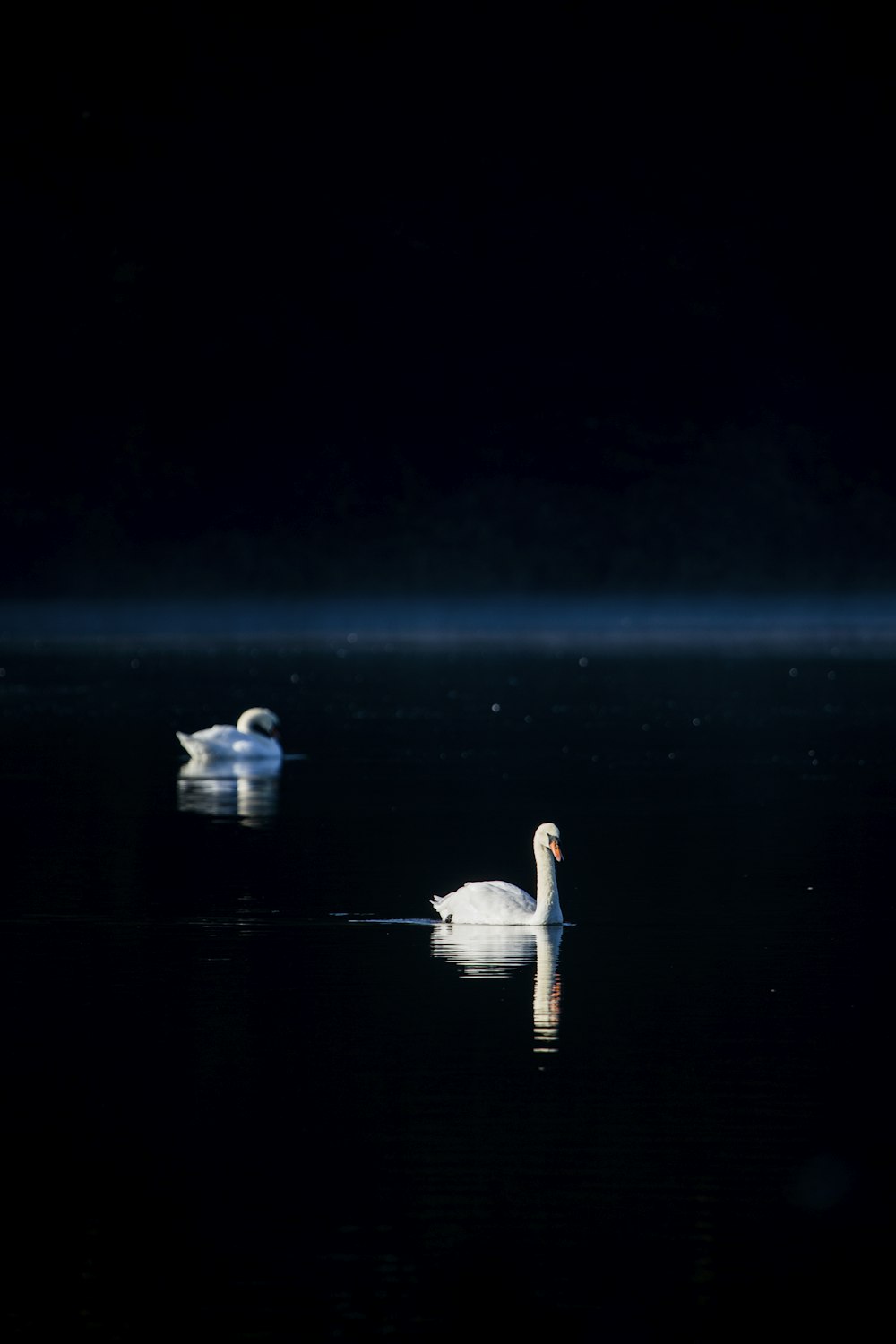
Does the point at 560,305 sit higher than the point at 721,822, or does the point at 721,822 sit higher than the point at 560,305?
the point at 560,305

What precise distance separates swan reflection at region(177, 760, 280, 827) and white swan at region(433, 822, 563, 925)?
816cm

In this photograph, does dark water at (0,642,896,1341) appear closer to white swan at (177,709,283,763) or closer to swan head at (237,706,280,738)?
white swan at (177,709,283,763)

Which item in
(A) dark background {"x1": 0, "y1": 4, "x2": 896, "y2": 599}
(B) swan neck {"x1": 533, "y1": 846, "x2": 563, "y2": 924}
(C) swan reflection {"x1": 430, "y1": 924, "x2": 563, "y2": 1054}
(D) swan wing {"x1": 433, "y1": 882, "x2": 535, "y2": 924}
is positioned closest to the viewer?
(C) swan reflection {"x1": 430, "y1": 924, "x2": 563, "y2": 1054}

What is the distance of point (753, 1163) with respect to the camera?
12523 mm

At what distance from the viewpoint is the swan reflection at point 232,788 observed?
28.9 meters

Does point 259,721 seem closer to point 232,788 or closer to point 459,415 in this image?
point 232,788

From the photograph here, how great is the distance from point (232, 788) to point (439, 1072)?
18.1 m

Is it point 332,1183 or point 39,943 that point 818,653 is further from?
point 332,1183

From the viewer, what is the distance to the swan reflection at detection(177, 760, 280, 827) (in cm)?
2892

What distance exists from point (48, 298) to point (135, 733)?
156739 millimetres

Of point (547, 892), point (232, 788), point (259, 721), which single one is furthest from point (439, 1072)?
point (259, 721)

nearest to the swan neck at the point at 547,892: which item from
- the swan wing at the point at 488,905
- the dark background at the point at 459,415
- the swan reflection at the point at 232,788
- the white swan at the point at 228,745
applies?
the swan wing at the point at 488,905

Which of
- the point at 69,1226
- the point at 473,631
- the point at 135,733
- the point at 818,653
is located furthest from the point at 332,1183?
the point at 473,631

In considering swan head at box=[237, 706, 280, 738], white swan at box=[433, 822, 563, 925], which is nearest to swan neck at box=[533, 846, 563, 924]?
white swan at box=[433, 822, 563, 925]
